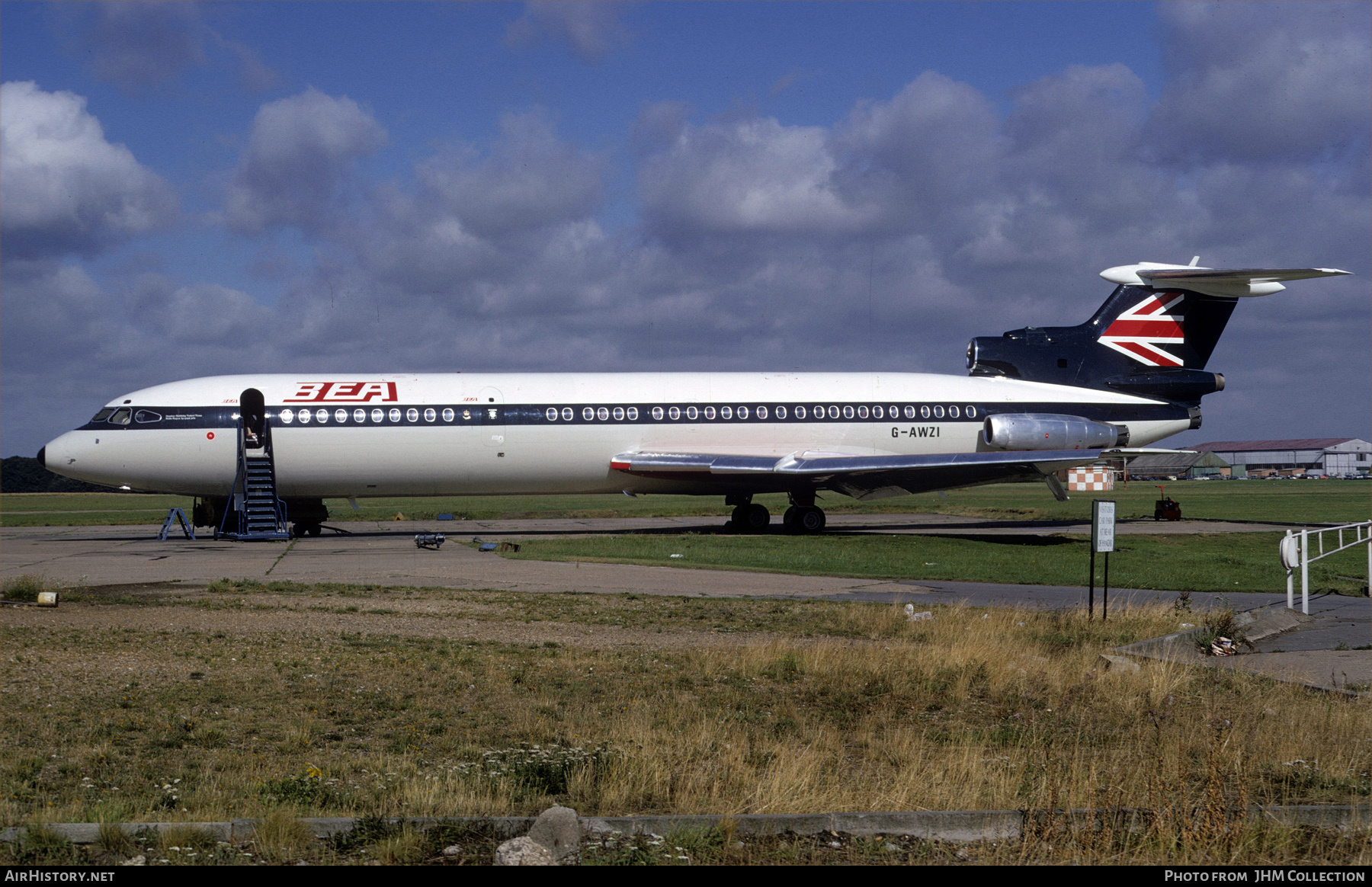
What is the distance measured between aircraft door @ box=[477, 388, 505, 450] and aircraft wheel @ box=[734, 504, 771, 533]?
7398 mm

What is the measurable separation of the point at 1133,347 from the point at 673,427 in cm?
1533

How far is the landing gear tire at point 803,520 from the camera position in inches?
1233

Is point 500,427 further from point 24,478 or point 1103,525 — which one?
point 24,478

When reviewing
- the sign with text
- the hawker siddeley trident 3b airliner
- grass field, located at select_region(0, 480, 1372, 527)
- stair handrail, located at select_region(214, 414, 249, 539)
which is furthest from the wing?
the sign with text

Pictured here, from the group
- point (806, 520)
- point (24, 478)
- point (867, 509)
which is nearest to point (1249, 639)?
point (806, 520)

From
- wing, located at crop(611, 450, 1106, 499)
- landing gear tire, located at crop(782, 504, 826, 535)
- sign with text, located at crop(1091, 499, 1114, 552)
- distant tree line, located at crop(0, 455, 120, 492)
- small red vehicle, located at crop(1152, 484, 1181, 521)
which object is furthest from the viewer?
distant tree line, located at crop(0, 455, 120, 492)

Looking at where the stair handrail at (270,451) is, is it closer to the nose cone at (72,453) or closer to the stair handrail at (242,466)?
the stair handrail at (242,466)

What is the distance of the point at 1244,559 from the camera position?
23859mm

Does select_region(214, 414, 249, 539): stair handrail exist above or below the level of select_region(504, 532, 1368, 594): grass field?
above

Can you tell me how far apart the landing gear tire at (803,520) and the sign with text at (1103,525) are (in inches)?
656

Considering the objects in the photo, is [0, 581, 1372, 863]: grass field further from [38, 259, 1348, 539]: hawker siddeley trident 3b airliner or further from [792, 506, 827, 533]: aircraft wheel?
[792, 506, 827, 533]: aircraft wheel

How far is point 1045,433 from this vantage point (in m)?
32.1

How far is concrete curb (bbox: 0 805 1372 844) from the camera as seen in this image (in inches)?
219

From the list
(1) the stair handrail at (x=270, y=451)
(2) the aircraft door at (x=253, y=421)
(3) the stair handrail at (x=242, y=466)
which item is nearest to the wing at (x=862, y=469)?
(1) the stair handrail at (x=270, y=451)
